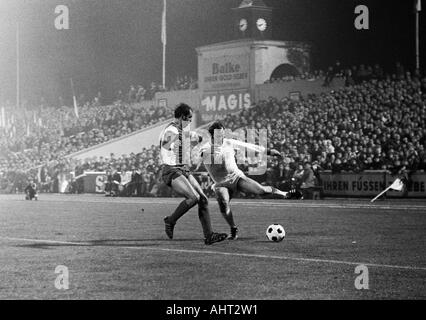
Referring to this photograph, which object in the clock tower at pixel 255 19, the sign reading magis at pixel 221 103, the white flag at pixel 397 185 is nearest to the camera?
the white flag at pixel 397 185

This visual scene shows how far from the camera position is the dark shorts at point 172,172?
14586 millimetres

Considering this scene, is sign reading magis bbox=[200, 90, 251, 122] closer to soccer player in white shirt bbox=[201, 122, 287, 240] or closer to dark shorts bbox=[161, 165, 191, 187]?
soccer player in white shirt bbox=[201, 122, 287, 240]

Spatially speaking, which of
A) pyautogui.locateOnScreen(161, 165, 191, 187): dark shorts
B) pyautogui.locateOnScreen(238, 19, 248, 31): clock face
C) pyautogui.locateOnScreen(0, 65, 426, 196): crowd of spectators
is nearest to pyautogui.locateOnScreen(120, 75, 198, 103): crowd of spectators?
pyautogui.locateOnScreen(238, 19, 248, 31): clock face

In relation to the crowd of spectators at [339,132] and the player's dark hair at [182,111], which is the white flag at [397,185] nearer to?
the crowd of spectators at [339,132]

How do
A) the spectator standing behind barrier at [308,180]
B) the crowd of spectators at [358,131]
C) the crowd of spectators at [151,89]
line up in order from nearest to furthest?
the crowd of spectators at [358,131] → the spectator standing behind barrier at [308,180] → the crowd of spectators at [151,89]

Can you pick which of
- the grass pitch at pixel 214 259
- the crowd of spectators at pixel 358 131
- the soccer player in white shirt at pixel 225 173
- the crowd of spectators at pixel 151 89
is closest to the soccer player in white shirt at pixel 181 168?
the grass pitch at pixel 214 259

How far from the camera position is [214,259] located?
40.0ft

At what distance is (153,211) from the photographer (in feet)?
85.5

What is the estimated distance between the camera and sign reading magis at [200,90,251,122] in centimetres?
4934

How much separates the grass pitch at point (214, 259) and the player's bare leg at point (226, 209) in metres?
0.34

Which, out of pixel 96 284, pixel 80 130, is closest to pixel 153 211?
pixel 96 284

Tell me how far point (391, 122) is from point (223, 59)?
19.9 metres

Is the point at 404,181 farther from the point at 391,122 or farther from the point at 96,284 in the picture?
the point at 96,284

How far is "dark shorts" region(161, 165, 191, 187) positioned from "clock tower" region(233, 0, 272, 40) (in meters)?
35.7
